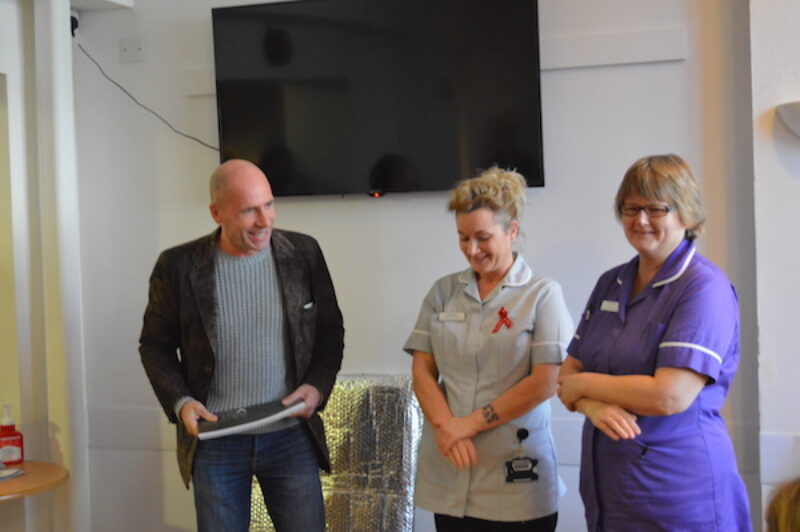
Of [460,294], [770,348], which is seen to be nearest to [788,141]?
[770,348]

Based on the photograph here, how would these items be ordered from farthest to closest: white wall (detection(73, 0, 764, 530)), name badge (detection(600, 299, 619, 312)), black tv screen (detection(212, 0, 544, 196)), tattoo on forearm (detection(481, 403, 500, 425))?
black tv screen (detection(212, 0, 544, 196))
white wall (detection(73, 0, 764, 530))
tattoo on forearm (detection(481, 403, 500, 425))
name badge (detection(600, 299, 619, 312))

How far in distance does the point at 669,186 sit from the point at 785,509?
1286 mm

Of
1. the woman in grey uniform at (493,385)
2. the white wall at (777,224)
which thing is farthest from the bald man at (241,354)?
the white wall at (777,224)

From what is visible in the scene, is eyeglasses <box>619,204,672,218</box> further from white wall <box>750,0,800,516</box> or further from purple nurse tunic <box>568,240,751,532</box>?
white wall <box>750,0,800,516</box>

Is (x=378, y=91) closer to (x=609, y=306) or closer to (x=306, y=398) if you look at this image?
(x=306, y=398)

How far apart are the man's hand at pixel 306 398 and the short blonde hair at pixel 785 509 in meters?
1.45

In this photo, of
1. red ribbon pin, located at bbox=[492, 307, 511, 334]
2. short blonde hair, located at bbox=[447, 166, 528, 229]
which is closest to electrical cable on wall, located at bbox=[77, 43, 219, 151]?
short blonde hair, located at bbox=[447, 166, 528, 229]

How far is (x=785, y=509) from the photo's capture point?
266cm

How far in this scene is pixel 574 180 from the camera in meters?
3.09

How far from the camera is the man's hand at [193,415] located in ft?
7.54

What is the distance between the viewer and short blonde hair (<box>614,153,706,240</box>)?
1.95 metres

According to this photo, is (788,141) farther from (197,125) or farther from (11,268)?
(11,268)

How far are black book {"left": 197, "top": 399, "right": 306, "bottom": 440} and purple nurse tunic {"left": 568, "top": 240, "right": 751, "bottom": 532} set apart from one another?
82 centimetres

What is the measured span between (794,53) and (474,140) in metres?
1.05
